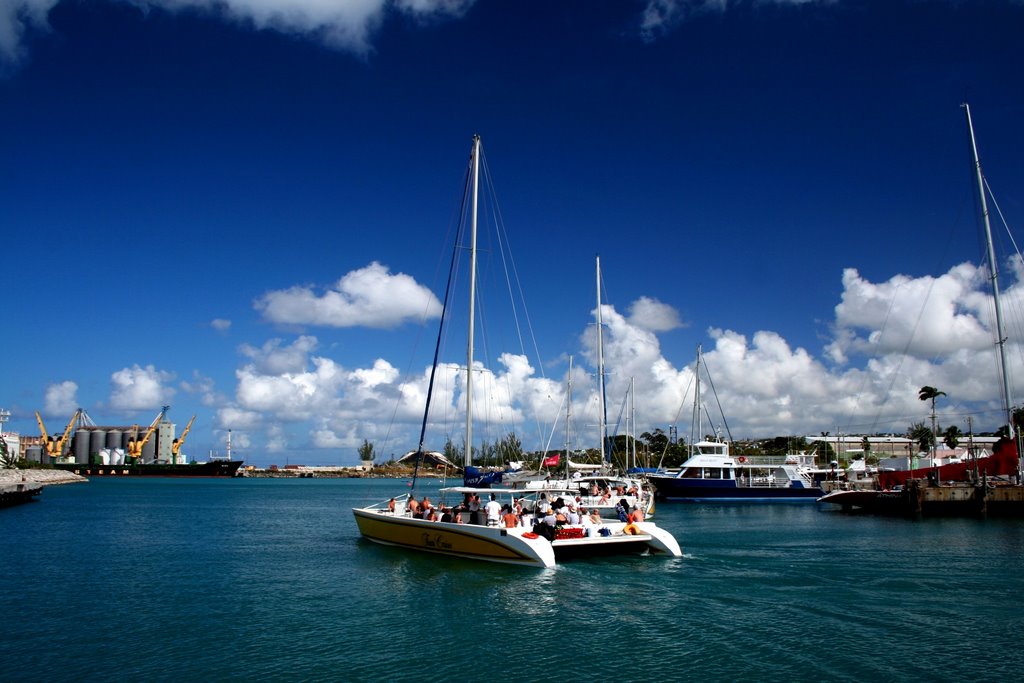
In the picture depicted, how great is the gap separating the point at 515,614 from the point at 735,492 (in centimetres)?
5972

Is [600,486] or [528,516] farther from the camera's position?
[600,486]

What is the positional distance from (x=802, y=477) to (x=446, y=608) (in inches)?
2650

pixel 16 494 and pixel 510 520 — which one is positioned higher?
pixel 510 520

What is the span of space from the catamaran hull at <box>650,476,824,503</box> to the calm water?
37.9m

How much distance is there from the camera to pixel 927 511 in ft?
181

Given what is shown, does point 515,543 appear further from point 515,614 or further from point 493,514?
point 515,614

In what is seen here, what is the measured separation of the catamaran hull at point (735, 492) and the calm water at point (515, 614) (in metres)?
37.9

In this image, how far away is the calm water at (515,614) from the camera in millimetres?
15930

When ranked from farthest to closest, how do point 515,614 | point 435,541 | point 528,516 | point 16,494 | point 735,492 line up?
point 735,492 → point 16,494 → point 435,541 → point 528,516 → point 515,614

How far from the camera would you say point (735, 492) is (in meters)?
75.4

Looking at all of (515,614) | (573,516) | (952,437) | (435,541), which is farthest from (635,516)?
(952,437)

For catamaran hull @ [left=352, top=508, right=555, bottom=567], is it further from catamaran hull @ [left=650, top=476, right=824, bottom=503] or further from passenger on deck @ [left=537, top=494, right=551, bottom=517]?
catamaran hull @ [left=650, top=476, right=824, bottom=503]

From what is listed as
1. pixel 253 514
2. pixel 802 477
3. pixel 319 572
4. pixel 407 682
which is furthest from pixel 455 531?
pixel 802 477

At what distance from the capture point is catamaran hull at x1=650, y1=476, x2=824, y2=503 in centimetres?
7494
